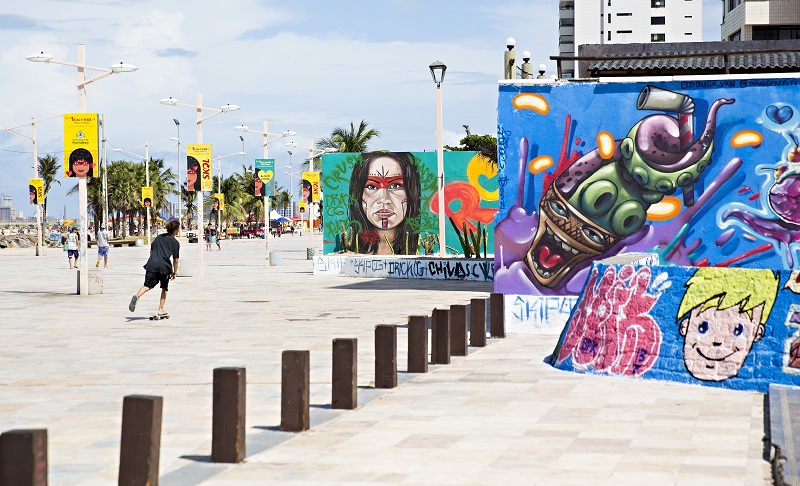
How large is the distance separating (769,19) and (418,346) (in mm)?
43993

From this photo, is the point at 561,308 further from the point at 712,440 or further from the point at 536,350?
the point at 712,440

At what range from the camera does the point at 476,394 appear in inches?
448

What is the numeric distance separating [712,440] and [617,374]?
141 inches

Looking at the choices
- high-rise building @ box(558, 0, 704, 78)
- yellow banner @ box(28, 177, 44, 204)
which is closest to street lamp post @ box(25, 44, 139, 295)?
yellow banner @ box(28, 177, 44, 204)

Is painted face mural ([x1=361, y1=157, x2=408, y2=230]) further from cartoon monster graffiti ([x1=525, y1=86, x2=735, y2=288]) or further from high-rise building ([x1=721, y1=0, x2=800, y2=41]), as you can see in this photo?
cartoon monster graffiti ([x1=525, y1=86, x2=735, y2=288])

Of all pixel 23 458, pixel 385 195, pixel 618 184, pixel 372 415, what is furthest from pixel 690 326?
pixel 385 195

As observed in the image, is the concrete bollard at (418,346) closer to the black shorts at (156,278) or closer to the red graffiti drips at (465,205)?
the black shorts at (156,278)

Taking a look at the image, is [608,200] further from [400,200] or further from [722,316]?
[400,200]

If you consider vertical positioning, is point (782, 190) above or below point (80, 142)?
below

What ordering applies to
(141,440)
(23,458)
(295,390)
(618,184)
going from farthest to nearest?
1. (618,184)
2. (295,390)
3. (141,440)
4. (23,458)

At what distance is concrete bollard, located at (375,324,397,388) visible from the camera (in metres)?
11.8

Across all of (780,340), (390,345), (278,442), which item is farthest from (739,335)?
(278,442)

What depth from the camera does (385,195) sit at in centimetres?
4625

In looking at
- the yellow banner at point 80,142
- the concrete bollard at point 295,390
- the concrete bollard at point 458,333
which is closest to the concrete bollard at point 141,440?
the concrete bollard at point 295,390
